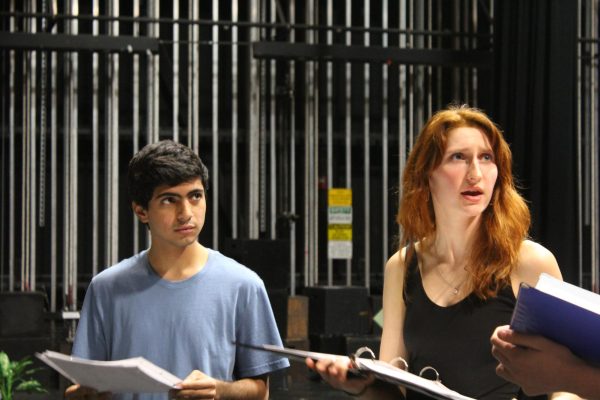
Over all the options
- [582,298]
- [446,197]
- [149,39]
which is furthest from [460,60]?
[582,298]

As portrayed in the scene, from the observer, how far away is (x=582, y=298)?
1.56m

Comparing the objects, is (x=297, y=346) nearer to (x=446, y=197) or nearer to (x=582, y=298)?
(x=446, y=197)

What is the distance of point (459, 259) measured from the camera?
90.7 inches

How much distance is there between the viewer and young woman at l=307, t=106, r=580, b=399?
219 cm

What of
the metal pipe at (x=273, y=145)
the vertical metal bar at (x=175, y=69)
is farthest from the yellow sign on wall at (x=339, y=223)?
the vertical metal bar at (x=175, y=69)

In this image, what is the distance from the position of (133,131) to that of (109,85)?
451 millimetres

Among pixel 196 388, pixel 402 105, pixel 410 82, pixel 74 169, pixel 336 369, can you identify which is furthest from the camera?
pixel 410 82

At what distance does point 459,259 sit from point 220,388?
61 centimetres

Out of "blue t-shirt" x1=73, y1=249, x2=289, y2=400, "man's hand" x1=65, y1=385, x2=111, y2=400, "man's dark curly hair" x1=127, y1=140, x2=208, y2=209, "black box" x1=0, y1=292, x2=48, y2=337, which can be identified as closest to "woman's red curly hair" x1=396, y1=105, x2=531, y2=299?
"blue t-shirt" x1=73, y1=249, x2=289, y2=400

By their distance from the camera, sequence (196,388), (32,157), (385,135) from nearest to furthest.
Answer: (196,388), (32,157), (385,135)

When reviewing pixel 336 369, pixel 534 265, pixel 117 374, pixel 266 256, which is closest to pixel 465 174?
pixel 534 265

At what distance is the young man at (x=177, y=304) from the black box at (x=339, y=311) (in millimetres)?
5470

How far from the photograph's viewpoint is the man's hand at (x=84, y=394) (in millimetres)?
2189

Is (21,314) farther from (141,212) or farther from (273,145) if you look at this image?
(141,212)
